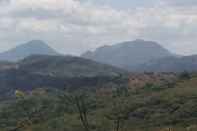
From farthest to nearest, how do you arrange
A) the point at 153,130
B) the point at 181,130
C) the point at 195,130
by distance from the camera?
the point at 153,130 → the point at 181,130 → the point at 195,130

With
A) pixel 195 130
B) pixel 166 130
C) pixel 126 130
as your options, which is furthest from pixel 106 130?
pixel 195 130

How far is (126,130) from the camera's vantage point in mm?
189875

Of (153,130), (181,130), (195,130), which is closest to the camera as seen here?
(195,130)

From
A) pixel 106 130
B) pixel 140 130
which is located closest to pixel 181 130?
pixel 140 130

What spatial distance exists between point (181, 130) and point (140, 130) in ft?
79.7

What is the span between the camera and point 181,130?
17538cm

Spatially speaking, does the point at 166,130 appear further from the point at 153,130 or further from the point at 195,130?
the point at 195,130

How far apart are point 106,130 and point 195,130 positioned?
47673 mm

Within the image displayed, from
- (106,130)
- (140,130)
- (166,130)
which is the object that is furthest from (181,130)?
(106,130)

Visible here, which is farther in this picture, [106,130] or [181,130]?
Result: [106,130]

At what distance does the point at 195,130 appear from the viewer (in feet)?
531

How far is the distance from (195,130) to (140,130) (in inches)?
1466

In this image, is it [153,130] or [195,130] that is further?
[153,130]

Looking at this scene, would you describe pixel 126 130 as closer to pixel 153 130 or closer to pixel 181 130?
pixel 153 130
